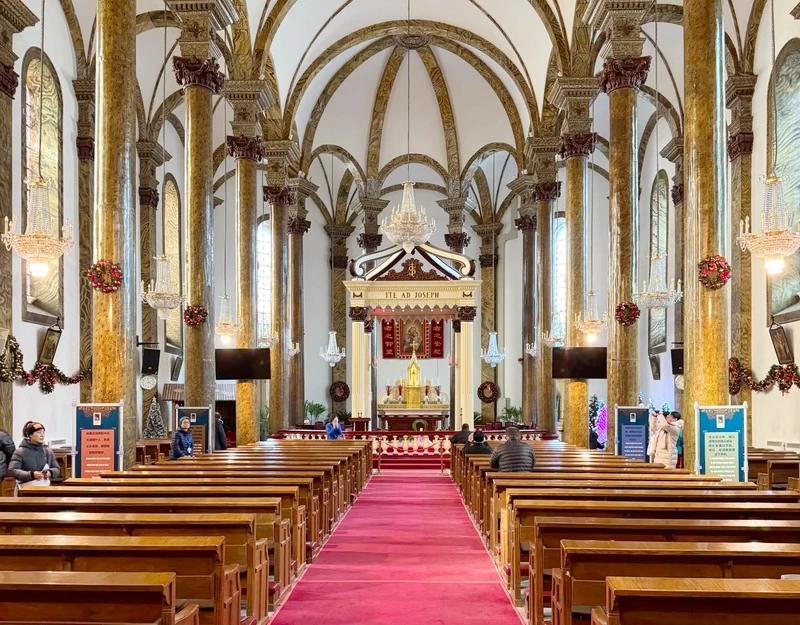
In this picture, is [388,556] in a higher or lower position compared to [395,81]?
lower

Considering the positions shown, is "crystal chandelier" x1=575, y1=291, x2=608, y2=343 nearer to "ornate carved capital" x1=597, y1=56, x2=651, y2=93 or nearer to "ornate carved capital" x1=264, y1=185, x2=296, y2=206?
"ornate carved capital" x1=597, y1=56, x2=651, y2=93

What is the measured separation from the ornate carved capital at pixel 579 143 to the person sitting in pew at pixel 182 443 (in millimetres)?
10258

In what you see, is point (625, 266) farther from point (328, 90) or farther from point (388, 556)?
point (328, 90)

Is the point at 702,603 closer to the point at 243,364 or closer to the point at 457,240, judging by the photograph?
the point at 243,364

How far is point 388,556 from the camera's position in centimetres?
921

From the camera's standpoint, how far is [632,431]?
14672 mm

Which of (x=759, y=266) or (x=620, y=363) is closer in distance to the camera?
(x=620, y=363)

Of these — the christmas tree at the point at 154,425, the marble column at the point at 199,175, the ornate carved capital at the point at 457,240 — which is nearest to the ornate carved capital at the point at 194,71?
the marble column at the point at 199,175

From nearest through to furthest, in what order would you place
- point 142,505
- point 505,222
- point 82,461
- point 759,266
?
point 142,505 → point 82,461 → point 759,266 → point 505,222

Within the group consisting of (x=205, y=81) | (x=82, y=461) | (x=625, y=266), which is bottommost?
(x=82, y=461)

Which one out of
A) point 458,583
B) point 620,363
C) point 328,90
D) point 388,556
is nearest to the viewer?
point 458,583

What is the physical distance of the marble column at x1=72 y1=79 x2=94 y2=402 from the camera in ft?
59.8

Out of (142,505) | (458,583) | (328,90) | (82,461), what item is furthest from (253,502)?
(328,90)

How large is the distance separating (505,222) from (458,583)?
2647 cm
